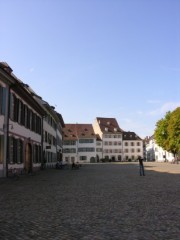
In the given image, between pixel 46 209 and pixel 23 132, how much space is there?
→ 22.5 m

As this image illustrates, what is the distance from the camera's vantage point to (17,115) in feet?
101

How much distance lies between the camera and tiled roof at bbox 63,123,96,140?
117744mm

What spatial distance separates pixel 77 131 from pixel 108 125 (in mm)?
14246

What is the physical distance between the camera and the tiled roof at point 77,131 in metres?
118

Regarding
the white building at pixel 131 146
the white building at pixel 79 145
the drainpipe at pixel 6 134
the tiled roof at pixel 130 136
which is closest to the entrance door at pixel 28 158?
the drainpipe at pixel 6 134

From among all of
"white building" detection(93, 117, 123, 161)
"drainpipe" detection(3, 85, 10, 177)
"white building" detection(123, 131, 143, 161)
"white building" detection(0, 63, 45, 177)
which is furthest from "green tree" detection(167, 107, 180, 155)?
"white building" detection(123, 131, 143, 161)

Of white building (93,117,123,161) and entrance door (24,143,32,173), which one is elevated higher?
white building (93,117,123,161)

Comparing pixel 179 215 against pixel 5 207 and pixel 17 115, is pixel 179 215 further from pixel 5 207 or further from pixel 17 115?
pixel 17 115

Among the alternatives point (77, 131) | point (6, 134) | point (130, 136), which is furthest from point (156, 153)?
point (6, 134)

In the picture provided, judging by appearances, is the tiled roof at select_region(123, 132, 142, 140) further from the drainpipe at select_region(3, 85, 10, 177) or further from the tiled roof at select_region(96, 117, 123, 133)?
the drainpipe at select_region(3, 85, 10, 177)

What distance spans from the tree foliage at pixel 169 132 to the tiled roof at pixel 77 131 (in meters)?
35.1

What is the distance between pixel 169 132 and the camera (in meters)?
77.4

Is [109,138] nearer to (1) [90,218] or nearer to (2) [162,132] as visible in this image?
(2) [162,132]

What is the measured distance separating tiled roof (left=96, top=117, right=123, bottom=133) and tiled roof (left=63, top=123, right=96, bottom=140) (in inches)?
298
